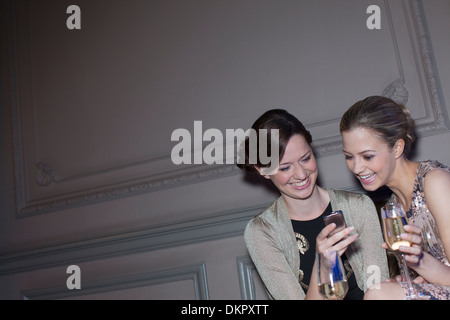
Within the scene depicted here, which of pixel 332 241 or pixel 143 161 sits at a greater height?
pixel 143 161

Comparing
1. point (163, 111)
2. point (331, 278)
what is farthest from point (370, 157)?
point (163, 111)

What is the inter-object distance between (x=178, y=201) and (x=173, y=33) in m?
0.98

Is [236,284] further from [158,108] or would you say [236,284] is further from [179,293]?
[158,108]

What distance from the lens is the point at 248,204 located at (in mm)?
2691

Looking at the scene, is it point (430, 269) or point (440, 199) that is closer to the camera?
point (430, 269)

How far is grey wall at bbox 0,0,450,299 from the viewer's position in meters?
2.48

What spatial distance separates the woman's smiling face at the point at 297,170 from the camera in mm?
2080

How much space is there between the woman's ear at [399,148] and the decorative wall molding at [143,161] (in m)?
0.43

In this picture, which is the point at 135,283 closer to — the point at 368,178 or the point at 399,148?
the point at 368,178

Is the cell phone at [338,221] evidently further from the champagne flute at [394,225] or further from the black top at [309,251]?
the black top at [309,251]

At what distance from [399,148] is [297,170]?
407 millimetres

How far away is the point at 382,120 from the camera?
6.44 ft

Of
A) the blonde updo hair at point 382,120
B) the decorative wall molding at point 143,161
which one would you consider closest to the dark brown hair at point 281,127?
the blonde updo hair at point 382,120
